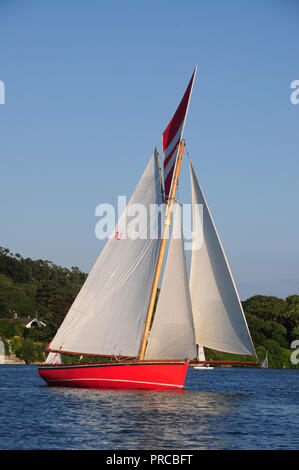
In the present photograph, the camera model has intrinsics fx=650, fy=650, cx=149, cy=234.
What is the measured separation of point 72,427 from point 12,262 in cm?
16197

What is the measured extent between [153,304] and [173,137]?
34.8 feet

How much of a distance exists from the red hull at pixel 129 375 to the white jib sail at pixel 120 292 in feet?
4.49

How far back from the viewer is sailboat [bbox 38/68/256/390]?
34.8 metres

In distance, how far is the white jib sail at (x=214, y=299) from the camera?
33906 mm

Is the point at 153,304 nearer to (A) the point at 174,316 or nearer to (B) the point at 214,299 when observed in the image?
(A) the point at 174,316

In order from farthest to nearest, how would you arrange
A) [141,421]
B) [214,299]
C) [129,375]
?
[129,375] < [214,299] < [141,421]

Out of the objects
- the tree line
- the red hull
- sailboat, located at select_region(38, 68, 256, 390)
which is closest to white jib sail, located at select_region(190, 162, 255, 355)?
sailboat, located at select_region(38, 68, 256, 390)

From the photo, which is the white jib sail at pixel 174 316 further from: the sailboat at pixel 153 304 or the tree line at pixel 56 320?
the tree line at pixel 56 320

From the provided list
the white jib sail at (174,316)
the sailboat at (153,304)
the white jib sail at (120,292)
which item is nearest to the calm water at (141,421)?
the sailboat at (153,304)

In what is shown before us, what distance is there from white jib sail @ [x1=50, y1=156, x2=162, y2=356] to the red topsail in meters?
1.00

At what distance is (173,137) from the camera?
4044 centimetres

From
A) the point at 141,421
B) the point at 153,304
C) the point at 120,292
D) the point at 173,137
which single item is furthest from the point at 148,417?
the point at 173,137

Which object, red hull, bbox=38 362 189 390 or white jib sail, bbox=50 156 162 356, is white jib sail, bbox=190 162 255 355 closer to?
red hull, bbox=38 362 189 390

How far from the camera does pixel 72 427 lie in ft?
82.4
